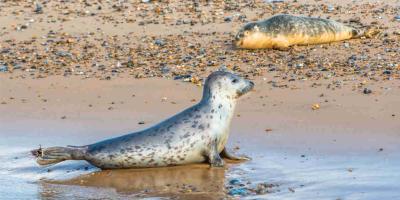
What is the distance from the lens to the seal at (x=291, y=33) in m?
10.7

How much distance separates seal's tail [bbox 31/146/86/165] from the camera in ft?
21.8

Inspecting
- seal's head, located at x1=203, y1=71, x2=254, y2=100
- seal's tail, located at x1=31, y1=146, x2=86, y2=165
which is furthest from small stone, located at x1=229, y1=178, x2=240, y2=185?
seal's tail, located at x1=31, y1=146, x2=86, y2=165

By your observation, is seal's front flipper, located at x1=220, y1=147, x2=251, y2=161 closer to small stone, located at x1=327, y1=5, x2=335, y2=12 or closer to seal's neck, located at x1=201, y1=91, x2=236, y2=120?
seal's neck, located at x1=201, y1=91, x2=236, y2=120

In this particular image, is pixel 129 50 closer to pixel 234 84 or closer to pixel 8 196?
pixel 234 84

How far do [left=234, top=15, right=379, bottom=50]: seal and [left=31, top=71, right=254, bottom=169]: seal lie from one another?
12.0 ft

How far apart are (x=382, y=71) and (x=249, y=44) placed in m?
1.75

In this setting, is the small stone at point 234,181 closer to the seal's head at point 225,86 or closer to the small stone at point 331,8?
the seal's head at point 225,86

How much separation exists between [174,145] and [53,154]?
778mm

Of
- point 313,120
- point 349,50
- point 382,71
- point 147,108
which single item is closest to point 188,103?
point 147,108

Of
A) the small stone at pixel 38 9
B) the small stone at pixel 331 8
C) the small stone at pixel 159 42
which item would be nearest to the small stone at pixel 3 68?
the small stone at pixel 159 42

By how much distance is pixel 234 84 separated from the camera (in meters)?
7.02

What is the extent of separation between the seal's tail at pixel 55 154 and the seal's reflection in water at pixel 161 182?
162 mm

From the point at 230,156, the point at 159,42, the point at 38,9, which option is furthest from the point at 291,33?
the point at 230,156

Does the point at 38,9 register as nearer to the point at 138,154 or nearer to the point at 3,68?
the point at 3,68
